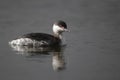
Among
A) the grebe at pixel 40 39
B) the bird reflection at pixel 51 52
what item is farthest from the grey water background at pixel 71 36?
the grebe at pixel 40 39

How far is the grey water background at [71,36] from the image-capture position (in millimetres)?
18047

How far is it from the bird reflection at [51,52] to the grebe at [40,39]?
0.16 metres

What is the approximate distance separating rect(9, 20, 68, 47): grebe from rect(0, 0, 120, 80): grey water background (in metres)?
0.33

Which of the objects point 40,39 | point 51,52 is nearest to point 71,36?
point 40,39

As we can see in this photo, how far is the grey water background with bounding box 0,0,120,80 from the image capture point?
18047 mm

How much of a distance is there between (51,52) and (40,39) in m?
1.15

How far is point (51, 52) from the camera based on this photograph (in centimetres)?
2081

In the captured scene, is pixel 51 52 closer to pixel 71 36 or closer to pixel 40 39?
pixel 40 39

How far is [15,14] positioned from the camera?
26250 mm

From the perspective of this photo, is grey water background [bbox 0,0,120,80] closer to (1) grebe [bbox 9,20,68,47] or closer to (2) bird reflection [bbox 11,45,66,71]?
(2) bird reflection [bbox 11,45,66,71]

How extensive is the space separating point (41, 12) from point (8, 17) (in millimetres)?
1472

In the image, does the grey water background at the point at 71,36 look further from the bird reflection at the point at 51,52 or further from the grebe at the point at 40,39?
the grebe at the point at 40,39

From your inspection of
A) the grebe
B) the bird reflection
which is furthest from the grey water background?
the grebe

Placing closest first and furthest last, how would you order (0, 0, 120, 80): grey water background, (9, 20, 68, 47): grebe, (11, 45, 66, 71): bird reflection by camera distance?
(0, 0, 120, 80): grey water background
(11, 45, 66, 71): bird reflection
(9, 20, 68, 47): grebe
